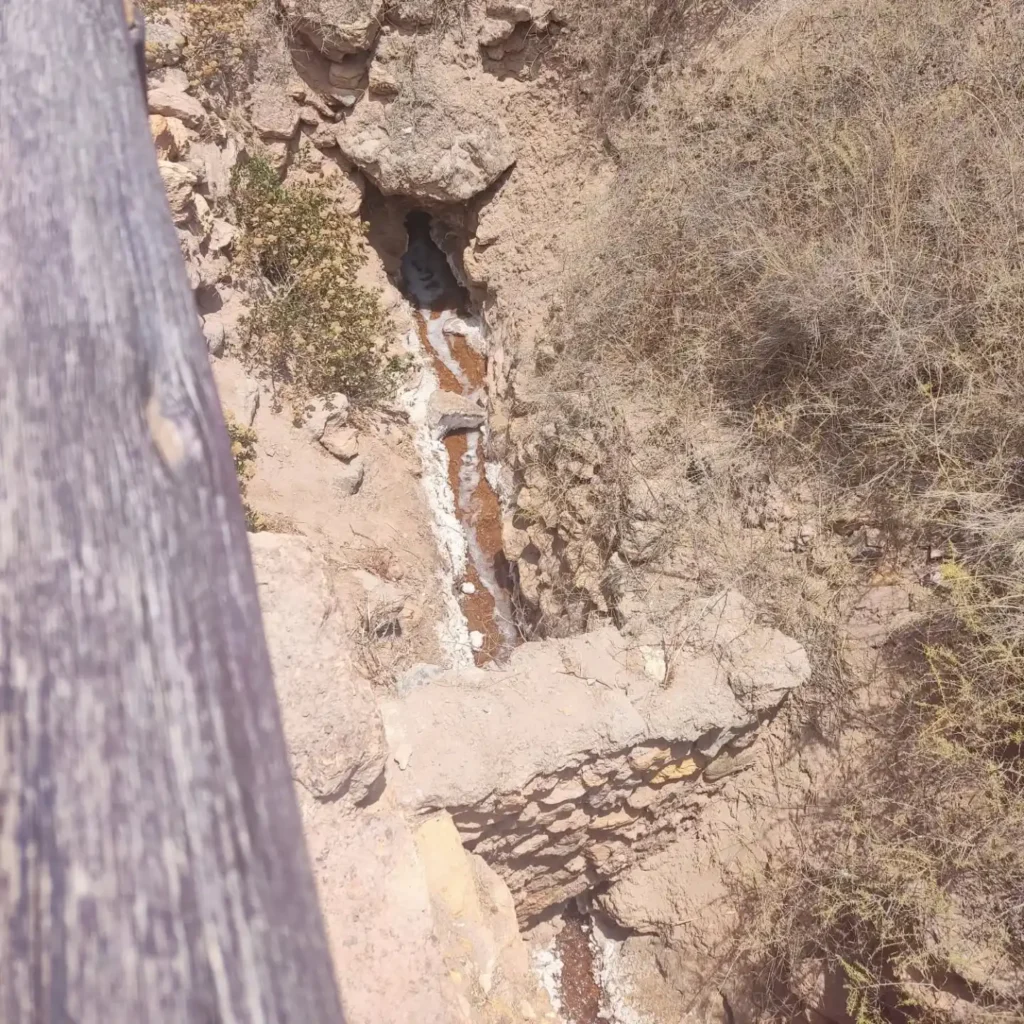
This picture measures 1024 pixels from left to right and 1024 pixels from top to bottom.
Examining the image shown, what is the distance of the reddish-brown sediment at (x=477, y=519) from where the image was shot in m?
4.12

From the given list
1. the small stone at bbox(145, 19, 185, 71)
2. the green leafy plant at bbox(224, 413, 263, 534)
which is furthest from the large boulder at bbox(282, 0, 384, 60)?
the green leafy plant at bbox(224, 413, 263, 534)

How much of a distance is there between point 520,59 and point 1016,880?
17.9 feet

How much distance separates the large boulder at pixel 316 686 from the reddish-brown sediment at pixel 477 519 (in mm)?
2154

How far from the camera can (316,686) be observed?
5.57 feet

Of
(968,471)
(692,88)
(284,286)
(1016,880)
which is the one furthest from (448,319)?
(1016,880)

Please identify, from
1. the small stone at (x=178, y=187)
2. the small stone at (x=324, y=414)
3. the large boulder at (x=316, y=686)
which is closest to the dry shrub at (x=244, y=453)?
the small stone at (x=324, y=414)

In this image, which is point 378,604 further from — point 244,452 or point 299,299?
point 299,299

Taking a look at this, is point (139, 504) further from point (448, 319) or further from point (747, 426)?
Result: point (448, 319)

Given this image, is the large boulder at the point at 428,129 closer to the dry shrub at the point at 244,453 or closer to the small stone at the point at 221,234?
the small stone at the point at 221,234

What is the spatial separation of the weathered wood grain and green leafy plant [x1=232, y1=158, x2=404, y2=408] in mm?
3044

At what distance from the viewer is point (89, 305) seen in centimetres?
75

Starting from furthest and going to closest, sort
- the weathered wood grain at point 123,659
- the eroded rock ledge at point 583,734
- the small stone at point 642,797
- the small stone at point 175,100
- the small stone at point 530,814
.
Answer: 1. the small stone at point 175,100
2. the small stone at point 642,797
3. the small stone at point 530,814
4. the eroded rock ledge at point 583,734
5. the weathered wood grain at point 123,659

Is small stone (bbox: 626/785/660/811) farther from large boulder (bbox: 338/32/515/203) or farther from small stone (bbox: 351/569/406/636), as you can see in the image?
large boulder (bbox: 338/32/515/203)

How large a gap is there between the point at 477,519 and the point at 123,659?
3.90 m
